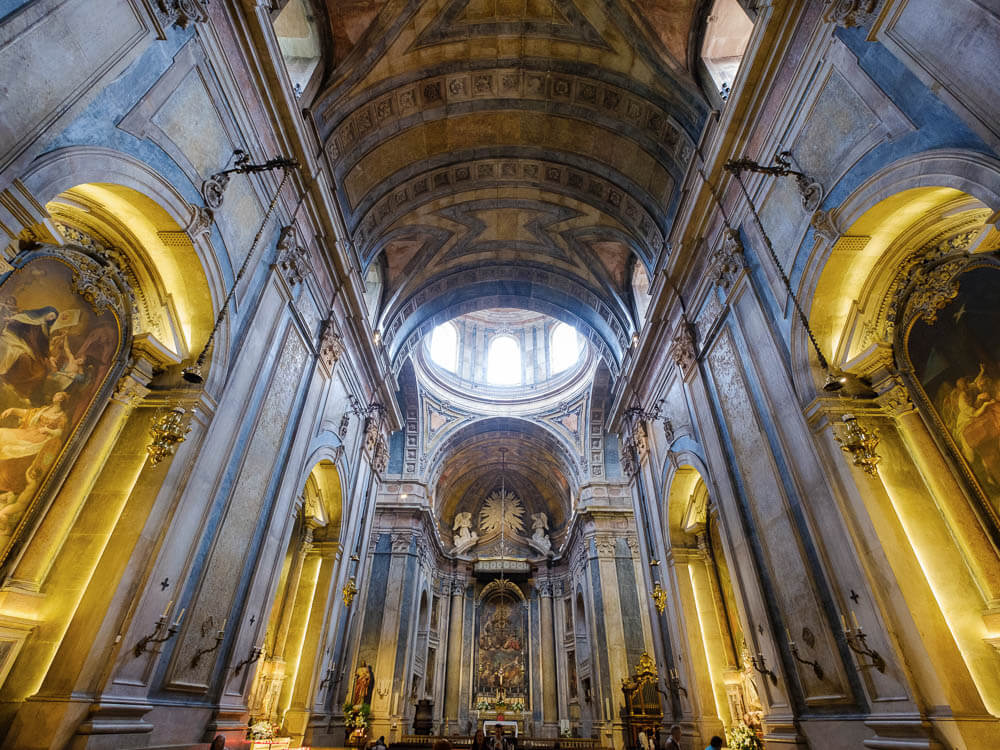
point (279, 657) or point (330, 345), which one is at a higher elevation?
point (330, 345)

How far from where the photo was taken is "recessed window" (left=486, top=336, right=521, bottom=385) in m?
25.9

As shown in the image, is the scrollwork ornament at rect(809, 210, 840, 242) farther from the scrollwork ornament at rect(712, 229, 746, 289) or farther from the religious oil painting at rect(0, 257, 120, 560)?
the religious oil painting at rect(0, 257, 120, 560)

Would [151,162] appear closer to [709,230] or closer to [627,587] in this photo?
[709,230]

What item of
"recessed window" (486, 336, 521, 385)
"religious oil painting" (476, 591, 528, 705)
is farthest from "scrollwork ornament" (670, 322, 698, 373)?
"religious oil painting" (476, 591, 528, 705)

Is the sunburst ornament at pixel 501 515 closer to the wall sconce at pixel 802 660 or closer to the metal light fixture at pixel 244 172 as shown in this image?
the wall sconce at pixel 802 660

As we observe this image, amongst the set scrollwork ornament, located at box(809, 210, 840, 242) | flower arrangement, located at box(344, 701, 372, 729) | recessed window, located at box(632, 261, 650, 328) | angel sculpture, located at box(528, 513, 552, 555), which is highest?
recessed window, located at box(632, 261, 650, 328)

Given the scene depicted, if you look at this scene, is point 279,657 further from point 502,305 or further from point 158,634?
point 502,305

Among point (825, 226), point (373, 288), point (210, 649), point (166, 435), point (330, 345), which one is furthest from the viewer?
point (373, 288)

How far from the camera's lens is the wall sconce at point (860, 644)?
4859 mm

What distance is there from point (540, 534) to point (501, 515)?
2206mm

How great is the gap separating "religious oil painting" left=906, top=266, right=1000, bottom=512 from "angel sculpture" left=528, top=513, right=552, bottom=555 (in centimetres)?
2227

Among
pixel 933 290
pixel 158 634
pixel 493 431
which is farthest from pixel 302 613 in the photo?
pixel 493 431

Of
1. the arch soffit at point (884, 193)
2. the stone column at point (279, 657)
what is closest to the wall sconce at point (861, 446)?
the arch soffit at point (884, 193)

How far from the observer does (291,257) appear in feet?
27.1
